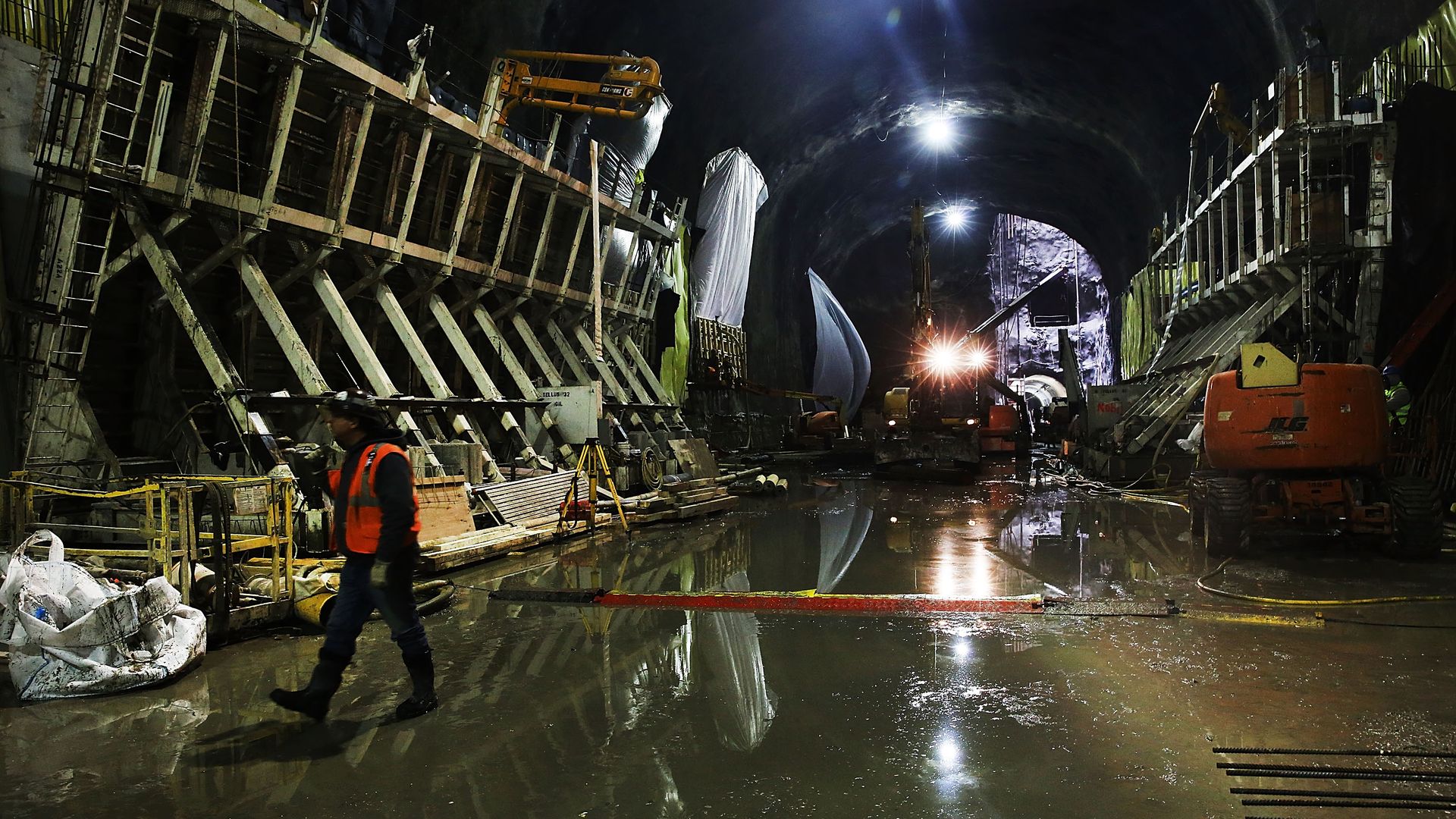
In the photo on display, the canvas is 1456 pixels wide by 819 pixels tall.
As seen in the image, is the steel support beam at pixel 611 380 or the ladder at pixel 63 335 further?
the steel support beam at pixel 611 380

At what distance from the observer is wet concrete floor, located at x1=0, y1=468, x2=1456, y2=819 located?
117 inches

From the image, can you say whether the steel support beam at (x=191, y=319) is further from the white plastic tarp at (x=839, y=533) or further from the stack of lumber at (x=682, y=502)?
the white plastic tarp at (x=839, y=533)

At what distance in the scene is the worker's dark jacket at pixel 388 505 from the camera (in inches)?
147

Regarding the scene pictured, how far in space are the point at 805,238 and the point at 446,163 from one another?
18907 millimetres

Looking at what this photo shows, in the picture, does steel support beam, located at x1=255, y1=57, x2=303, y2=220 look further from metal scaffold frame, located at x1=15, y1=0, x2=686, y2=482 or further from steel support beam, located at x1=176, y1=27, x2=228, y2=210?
steel support beam, located at x1=176, y1=27, x2=228, y2=210

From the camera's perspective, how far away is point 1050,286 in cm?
3666

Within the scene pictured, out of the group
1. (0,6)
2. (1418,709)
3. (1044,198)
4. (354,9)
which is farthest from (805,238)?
(1418,709)

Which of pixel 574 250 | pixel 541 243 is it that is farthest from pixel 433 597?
pixel 574 250

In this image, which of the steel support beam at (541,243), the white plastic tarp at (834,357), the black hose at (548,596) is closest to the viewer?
the black hose at (548,596)

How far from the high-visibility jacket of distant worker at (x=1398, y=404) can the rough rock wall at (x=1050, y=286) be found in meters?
25.4

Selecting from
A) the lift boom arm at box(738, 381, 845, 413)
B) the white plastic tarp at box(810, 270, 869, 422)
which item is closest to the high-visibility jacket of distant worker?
the lift boom arm at box(738, 381, 845, 413)

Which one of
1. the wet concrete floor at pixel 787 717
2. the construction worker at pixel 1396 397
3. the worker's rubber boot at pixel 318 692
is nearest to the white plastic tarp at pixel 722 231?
the construction worker at pixel 1396 397

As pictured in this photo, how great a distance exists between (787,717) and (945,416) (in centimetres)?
1607

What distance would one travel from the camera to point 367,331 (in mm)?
12844
